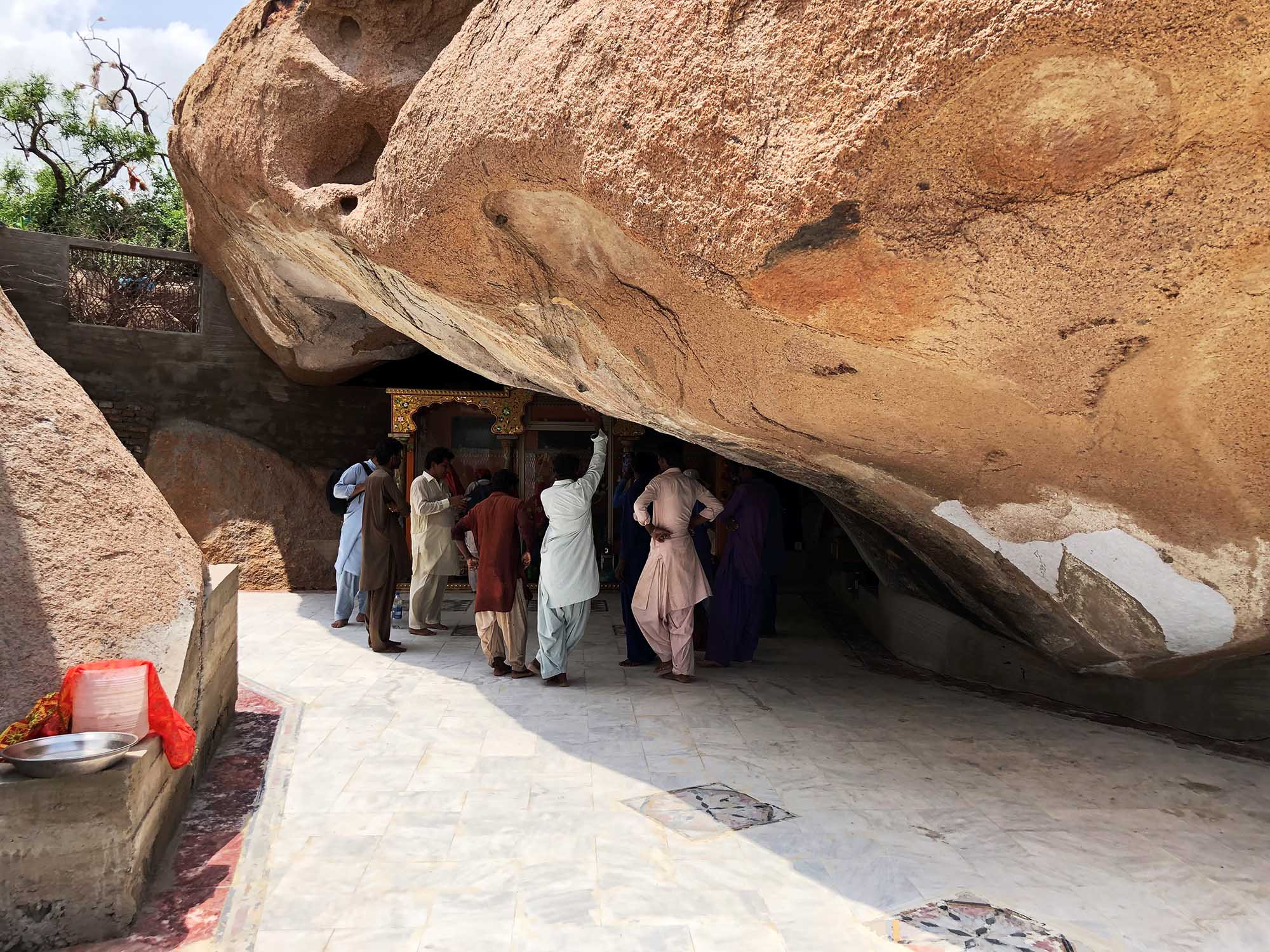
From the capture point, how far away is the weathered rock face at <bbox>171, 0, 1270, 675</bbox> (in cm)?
209

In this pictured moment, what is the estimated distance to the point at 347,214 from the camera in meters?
4.60

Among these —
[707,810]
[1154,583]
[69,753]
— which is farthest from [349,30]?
[1154,583]

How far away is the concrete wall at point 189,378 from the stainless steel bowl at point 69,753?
23.0ft

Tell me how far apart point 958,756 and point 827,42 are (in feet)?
10.3

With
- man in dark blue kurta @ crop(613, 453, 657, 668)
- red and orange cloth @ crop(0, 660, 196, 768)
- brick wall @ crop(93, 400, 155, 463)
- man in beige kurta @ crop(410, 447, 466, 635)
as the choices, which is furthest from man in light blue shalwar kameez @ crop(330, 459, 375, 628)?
red and orange cloth @ crop(0, 660, 196, 768)

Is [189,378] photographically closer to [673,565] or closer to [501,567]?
[501,567]

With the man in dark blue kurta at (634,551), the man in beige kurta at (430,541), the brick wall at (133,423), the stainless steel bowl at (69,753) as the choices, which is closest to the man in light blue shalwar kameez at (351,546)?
the man in beige kurta at (430,541)

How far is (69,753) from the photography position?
230cm

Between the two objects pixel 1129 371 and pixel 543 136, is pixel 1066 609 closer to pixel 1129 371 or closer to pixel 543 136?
pixel 1129 371

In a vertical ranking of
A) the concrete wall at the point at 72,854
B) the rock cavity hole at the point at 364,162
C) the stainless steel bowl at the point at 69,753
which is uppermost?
the rock cavity hole at the point at 364,162

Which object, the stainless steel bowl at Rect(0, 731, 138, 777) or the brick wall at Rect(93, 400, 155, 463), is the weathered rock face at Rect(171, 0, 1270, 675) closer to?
the stainless steel bowl at Rect(0, 731, 138, 777)

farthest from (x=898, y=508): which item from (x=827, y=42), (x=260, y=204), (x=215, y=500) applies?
(x=215, y=500)

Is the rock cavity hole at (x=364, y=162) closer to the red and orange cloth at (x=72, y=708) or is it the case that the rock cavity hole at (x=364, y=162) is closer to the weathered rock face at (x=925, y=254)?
the weathered rock face at (x=925, y=254)

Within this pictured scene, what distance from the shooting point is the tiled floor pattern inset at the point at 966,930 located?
2.28m
